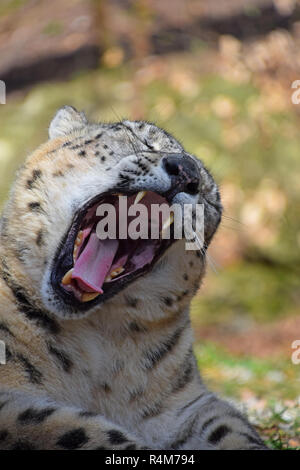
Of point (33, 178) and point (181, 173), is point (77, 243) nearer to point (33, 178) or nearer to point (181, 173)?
point (33, 178)

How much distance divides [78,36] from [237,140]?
458 cm

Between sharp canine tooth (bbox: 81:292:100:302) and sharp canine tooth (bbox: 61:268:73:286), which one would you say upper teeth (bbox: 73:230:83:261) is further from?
sharp canine tooth (bbox: 81:292:100:302)

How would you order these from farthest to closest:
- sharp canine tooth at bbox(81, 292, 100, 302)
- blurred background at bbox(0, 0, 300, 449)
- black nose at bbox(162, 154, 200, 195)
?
blurred background at bbox(0, 0, 300, 449) → black nose at bbox(162, 154, 200, 195) → sharp canine tooth at bbox(81, 292, 100, 302)

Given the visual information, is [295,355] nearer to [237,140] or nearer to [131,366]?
[237,140]

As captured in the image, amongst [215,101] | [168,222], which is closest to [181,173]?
[168,222]

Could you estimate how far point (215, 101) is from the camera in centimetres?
1509

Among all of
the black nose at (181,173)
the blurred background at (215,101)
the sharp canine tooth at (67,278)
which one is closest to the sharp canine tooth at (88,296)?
the sharp canine tooth at (67,278)

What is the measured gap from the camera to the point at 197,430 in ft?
17.3

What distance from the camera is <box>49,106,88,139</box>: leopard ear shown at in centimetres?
589

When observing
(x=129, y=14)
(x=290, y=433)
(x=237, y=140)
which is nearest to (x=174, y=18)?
(x=129, y=14)

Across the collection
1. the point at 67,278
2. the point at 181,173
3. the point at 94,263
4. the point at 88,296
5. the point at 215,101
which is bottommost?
the point at 88,296

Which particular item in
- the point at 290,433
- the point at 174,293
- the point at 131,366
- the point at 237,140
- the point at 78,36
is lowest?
the point at 290,433

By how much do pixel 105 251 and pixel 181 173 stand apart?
2.48ft

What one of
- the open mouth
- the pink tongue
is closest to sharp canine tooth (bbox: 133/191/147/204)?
the open mouth
